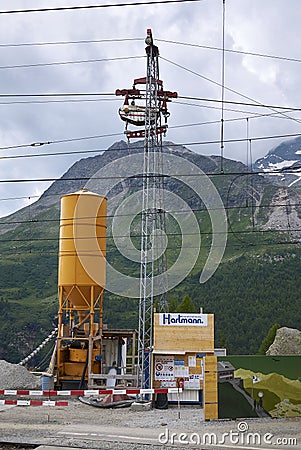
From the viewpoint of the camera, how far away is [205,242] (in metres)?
172

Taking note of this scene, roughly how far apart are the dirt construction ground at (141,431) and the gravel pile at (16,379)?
5987 mm

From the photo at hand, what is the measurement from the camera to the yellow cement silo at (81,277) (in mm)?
26219

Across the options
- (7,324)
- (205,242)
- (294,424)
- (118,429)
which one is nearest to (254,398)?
(294,424)

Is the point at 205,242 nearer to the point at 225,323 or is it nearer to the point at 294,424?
the point at 225,323

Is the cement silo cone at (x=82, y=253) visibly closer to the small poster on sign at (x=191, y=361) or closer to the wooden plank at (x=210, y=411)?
the small poster on sign at (x=191, y=361)

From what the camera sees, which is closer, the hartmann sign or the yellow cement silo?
the hartmann sign

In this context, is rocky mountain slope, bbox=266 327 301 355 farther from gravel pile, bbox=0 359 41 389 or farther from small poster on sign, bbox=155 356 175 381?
small poster on sign, bbox=155 356 175 381

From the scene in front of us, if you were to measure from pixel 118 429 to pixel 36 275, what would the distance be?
13299cm

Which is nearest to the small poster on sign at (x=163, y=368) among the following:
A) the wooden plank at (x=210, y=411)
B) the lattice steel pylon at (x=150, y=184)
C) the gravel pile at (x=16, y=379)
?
the lattice steel pylon at (x=150, y=184)

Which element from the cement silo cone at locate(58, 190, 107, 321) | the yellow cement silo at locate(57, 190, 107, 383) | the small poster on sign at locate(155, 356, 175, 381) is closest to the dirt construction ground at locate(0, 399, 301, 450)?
the small poster on sign at locate(155, 356, 175, 381)

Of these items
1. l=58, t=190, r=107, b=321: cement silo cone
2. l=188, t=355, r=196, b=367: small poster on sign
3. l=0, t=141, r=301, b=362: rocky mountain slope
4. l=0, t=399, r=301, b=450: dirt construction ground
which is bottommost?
l=0, t=399, r=301, b=450: dirt construction ground

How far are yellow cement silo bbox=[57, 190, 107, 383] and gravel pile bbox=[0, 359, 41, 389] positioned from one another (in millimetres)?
1189

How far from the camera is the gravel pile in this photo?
2477 cm

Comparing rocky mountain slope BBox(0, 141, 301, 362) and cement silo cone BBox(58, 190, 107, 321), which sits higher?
rocky mountain slope BBox(0, 141, 301, 362)
